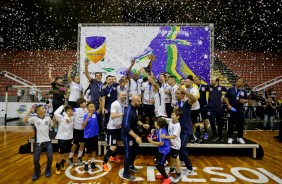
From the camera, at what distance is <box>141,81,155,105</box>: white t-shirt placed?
19.9ft

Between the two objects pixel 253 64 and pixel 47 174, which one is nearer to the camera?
pixel 47 174

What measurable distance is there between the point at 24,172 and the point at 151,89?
3392 mm

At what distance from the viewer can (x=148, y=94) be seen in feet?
20.0

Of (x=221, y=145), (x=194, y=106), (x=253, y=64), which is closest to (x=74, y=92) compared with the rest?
(x=194, y=106)

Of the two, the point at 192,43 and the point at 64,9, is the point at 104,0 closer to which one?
the point at 64,9

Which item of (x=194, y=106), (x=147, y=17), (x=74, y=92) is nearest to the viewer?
(x=194, y=106)

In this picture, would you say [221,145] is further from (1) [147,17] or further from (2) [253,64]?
(2) [253,64]

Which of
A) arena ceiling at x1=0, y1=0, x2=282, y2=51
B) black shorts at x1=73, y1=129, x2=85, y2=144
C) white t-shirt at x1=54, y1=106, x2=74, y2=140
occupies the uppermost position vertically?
arena ceiling at x1=0, y1=0, x2=282, y2=51

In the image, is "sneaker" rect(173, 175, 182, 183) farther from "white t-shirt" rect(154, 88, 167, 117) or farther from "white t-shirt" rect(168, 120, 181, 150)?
"white t-shirt" rect(154, 88, 167, 117)

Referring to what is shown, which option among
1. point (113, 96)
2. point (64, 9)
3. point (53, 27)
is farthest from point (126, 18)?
point (113, 96)

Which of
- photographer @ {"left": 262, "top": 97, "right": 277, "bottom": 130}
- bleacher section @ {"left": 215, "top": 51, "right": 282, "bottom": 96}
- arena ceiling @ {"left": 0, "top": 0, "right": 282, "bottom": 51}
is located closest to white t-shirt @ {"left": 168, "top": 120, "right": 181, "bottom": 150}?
photographer @ {"left": 262, "top": 97, "right": 277, "bottom": 130}

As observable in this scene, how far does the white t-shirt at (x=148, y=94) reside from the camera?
6.07 meters

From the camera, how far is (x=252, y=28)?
16609mm

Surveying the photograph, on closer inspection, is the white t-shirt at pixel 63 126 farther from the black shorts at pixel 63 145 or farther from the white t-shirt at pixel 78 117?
the white t-shirt at pixel 78 117
